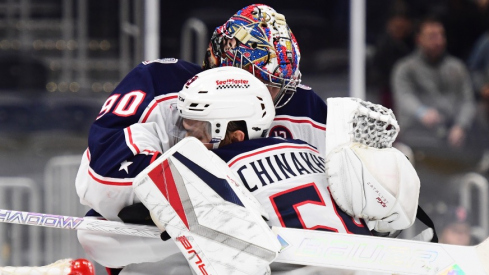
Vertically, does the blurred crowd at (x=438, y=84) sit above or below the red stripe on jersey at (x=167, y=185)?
below

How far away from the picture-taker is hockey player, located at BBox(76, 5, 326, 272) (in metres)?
2.47

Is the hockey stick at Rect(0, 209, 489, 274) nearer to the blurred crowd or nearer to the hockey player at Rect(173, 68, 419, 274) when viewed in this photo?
the hockey player at Rect(173, 68, 419, 274)

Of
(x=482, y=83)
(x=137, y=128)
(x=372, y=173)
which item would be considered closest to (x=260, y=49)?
(x=137, y=128)

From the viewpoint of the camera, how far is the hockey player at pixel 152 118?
2471 millimetres

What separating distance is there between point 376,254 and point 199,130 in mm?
561

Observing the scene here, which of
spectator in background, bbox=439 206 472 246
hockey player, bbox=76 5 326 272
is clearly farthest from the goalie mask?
spectator in background, bbox=439 206 472 246

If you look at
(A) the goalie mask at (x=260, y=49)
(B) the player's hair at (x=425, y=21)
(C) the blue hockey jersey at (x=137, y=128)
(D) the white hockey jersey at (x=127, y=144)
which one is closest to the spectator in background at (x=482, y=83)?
(B) the player's hair at (x=425, y=21)

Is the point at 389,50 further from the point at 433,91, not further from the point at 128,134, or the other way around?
the point at 128,134

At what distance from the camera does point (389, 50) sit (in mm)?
5664

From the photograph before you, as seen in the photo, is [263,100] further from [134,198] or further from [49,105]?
[49,105]

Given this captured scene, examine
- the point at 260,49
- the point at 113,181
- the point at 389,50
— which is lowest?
the point at 389,50

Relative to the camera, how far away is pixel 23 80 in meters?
5.62

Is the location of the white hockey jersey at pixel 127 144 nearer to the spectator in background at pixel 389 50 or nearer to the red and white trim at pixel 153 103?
the red and white trim at pixel 153 103

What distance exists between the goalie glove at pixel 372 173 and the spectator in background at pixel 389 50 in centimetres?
320
